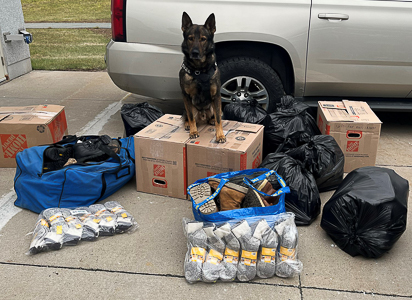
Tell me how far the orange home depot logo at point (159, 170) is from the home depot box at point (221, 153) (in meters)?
0.22

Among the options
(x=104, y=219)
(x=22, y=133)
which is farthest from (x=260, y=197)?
(x=22, y=133)

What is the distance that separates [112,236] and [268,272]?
1.19 metres

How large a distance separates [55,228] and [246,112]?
7.11 feet

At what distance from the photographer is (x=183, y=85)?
343 centimetres

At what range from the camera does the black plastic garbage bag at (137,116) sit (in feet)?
13.3

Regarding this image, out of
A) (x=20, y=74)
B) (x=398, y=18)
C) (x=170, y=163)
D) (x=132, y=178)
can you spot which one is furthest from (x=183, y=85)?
(x=20, y=74)

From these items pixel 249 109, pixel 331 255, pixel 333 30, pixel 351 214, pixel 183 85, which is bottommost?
pixel 331 255

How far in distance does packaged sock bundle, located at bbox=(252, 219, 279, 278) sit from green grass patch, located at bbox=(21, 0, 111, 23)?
1567 cm

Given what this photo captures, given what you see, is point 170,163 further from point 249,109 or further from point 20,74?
point 20,74

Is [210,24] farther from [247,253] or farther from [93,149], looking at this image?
[247,253]

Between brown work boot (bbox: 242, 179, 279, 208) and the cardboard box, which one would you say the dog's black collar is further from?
the cardboard box

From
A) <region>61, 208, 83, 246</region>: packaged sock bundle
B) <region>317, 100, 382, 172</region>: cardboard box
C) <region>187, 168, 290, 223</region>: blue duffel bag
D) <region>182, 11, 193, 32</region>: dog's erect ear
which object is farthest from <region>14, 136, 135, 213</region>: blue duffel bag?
<region>317, 100, 382, 172</region>: cardboard box

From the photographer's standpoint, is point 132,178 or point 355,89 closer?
point 132,178

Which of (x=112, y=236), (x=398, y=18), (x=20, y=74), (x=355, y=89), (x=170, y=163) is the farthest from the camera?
(x=20, y=74)
